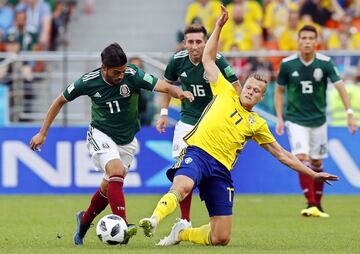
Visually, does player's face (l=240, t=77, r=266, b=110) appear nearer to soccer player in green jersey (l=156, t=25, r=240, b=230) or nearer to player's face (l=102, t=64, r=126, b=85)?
player's face (l=102, t=64, r=126, b=85)

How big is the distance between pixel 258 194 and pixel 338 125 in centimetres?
205

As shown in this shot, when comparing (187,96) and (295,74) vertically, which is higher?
(187,96)

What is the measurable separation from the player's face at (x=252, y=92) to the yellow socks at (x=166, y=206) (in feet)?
4.52

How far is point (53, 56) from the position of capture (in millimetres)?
21781

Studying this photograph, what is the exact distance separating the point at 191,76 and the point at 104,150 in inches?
82.8

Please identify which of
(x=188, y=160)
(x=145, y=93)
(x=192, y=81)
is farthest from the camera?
(x=145, y=93)

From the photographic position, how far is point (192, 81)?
13.2 m

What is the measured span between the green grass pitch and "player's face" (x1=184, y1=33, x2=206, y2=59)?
84.5 inches

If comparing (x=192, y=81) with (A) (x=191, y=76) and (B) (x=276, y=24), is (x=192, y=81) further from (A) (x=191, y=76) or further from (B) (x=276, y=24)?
(B) (x=276, y=24)

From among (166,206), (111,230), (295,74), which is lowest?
(111,230)

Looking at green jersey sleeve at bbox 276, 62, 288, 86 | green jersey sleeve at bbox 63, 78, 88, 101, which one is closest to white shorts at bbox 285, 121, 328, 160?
green jersey sleeve at bbox 276, 62, 288, 86

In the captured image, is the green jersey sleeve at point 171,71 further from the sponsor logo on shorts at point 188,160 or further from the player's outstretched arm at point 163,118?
the sponsor logo on shorts at point 188,160

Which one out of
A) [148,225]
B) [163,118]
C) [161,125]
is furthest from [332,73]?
[148,225]

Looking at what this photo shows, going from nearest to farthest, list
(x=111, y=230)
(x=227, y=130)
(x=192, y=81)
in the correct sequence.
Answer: (x=111, y=230)
(x=227, y=130)
(x=192, y=81)
